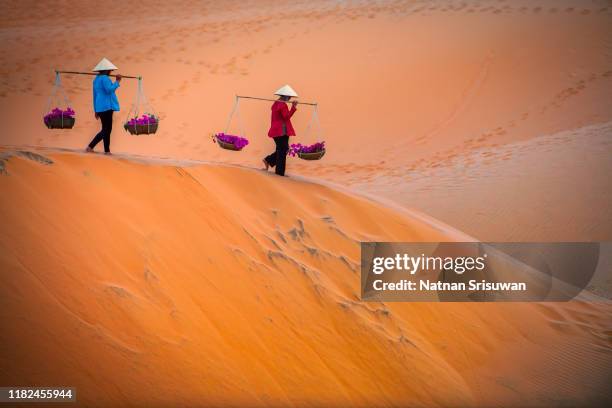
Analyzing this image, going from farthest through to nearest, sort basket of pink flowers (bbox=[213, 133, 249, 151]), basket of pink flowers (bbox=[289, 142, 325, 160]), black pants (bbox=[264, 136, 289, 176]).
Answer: basket of pink flowers (bbox=[289, 142, 325, 160]) < basket of pink flowers (bbox=[213, 133, 249, 151]) < black pants (bbox=[264, 136, 289, 176])

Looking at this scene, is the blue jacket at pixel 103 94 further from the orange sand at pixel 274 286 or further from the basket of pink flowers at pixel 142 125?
the orange sand at pixel 274 286

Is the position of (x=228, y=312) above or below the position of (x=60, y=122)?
below

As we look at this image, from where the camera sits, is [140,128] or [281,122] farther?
[281,122]

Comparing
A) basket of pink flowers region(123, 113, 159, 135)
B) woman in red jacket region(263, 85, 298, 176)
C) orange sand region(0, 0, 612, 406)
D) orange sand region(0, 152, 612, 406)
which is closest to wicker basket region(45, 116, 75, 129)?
basket of pink flowers region(123, 113, 159, 135)

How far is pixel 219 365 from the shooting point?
277 inches

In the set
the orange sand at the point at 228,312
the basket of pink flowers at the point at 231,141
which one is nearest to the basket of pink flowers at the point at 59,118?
the orange sand at the point at 228,312

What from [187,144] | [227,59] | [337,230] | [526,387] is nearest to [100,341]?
[337,230]

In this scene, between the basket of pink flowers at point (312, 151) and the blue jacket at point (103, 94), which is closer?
the blue jacket at point (103, 94)

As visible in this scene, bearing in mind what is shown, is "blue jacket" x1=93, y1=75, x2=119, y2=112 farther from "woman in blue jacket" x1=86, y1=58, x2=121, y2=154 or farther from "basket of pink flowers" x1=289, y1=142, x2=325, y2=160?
"basket of pink flowers" x1=289, y1=142, x2=325, y2=160

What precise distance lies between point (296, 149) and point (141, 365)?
4844 mm

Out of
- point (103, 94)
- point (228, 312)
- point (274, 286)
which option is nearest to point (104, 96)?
point (103, 94)

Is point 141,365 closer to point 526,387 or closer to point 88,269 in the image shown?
point 88,269

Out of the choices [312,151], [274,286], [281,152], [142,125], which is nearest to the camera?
[274,286]

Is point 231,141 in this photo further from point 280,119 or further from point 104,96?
point 104,96
